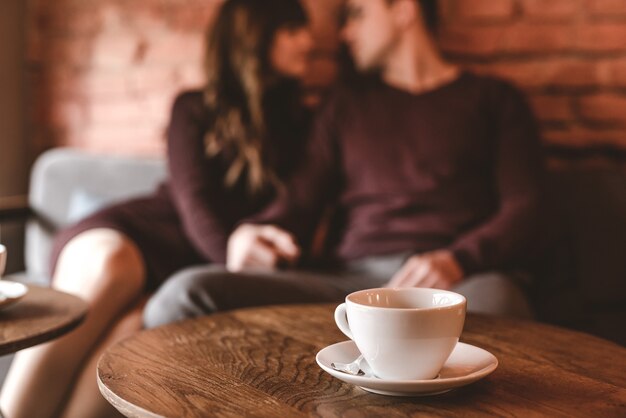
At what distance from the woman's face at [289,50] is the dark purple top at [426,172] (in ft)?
0.50

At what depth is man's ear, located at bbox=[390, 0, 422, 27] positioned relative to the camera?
77.9 inches

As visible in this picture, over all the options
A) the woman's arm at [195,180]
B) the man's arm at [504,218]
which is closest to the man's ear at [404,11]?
the man's arm at [504,218]

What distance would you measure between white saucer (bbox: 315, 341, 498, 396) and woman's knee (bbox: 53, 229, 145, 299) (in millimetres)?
869

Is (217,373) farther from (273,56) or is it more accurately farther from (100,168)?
(100,168)

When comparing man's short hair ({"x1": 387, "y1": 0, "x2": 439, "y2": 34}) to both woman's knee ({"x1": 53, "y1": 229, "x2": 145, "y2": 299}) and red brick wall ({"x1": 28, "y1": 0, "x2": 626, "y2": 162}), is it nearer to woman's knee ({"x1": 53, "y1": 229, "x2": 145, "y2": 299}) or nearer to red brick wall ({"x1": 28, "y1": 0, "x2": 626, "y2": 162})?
red brick wall ({"x1": 28, "y1": 0, "x2": 626, "y2": 162})

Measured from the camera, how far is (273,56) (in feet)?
6.85

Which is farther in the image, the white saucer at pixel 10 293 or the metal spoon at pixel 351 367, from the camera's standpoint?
the white saucer at pixel 10 293

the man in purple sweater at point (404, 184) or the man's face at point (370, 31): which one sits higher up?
the man's face at point (370, 31)

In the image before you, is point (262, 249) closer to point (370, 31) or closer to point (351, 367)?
point (370, 31)

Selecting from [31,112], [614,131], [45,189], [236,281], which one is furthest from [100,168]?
[614,131]

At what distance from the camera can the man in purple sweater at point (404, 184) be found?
66.3 inches

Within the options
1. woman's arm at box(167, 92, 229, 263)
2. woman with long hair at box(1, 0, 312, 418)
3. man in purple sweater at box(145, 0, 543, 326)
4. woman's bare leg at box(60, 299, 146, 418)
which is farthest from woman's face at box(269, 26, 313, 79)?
woman's bare leg at box(60, 299, 146, 418)

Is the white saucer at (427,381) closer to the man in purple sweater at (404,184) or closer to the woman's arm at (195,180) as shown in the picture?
the man in purple sweater at (404,184)

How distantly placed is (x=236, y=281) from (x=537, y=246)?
694 mm
